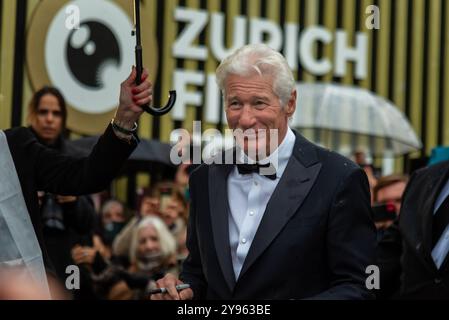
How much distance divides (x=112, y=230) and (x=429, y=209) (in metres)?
5.53

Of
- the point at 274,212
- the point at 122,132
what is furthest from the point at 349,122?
the point at 122,132

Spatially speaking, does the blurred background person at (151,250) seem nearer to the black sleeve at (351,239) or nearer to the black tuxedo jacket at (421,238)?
the black tuxedo jacket at (421,238)

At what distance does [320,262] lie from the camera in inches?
152

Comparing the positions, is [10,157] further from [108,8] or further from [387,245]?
[108,8]

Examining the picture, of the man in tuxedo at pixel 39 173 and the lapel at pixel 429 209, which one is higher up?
the man in tuxedo at pixel 39 173

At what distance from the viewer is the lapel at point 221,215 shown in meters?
3.90

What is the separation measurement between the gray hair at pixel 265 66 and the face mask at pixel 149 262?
489 centimetres

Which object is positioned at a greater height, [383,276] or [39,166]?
[39,166]

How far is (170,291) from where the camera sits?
12.7ft

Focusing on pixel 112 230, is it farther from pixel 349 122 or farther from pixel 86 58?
pixel 86 58

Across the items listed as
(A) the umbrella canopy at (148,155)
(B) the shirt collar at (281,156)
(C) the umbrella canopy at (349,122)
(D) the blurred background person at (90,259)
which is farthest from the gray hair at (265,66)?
(C) the umbrella canopy at (349,122)
